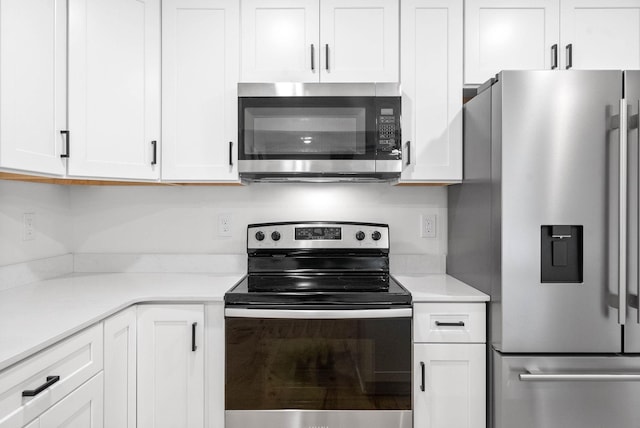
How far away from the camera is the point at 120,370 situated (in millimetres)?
1594

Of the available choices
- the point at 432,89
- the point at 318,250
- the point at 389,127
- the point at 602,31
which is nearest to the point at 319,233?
the point at 318,250

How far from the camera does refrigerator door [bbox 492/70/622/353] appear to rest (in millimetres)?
1562

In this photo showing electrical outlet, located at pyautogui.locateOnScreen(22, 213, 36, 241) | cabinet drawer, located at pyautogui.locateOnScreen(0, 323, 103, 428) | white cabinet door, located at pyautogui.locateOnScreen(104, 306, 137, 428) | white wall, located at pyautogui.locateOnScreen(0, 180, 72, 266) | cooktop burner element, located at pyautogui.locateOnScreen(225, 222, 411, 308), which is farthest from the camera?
cooktop burner element, located at pyautogui.locateOnScreen(225, 222, 411, 308)

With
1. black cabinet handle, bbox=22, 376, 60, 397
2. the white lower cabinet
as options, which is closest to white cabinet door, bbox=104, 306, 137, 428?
black cabinet handle, bbox=22, 376, 60, 397

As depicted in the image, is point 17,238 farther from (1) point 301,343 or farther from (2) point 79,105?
(1) point 301,343

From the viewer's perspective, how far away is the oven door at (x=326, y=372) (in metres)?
1.70

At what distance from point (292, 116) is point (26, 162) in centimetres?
104

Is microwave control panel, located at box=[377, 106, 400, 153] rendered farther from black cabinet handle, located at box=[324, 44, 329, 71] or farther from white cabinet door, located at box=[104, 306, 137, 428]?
white cabinet door, located at box=[104, 306, 137, 428]

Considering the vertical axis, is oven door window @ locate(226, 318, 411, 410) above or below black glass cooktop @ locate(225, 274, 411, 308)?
below

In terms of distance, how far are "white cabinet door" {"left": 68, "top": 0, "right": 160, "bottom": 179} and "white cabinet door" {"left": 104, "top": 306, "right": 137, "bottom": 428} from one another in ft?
2.03

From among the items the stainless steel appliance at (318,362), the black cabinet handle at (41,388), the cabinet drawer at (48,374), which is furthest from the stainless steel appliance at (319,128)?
the black cabinet handle at (41,388)

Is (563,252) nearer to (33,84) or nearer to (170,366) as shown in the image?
(170,366)

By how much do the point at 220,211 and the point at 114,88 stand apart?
801mm

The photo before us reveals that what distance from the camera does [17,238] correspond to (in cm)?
189
